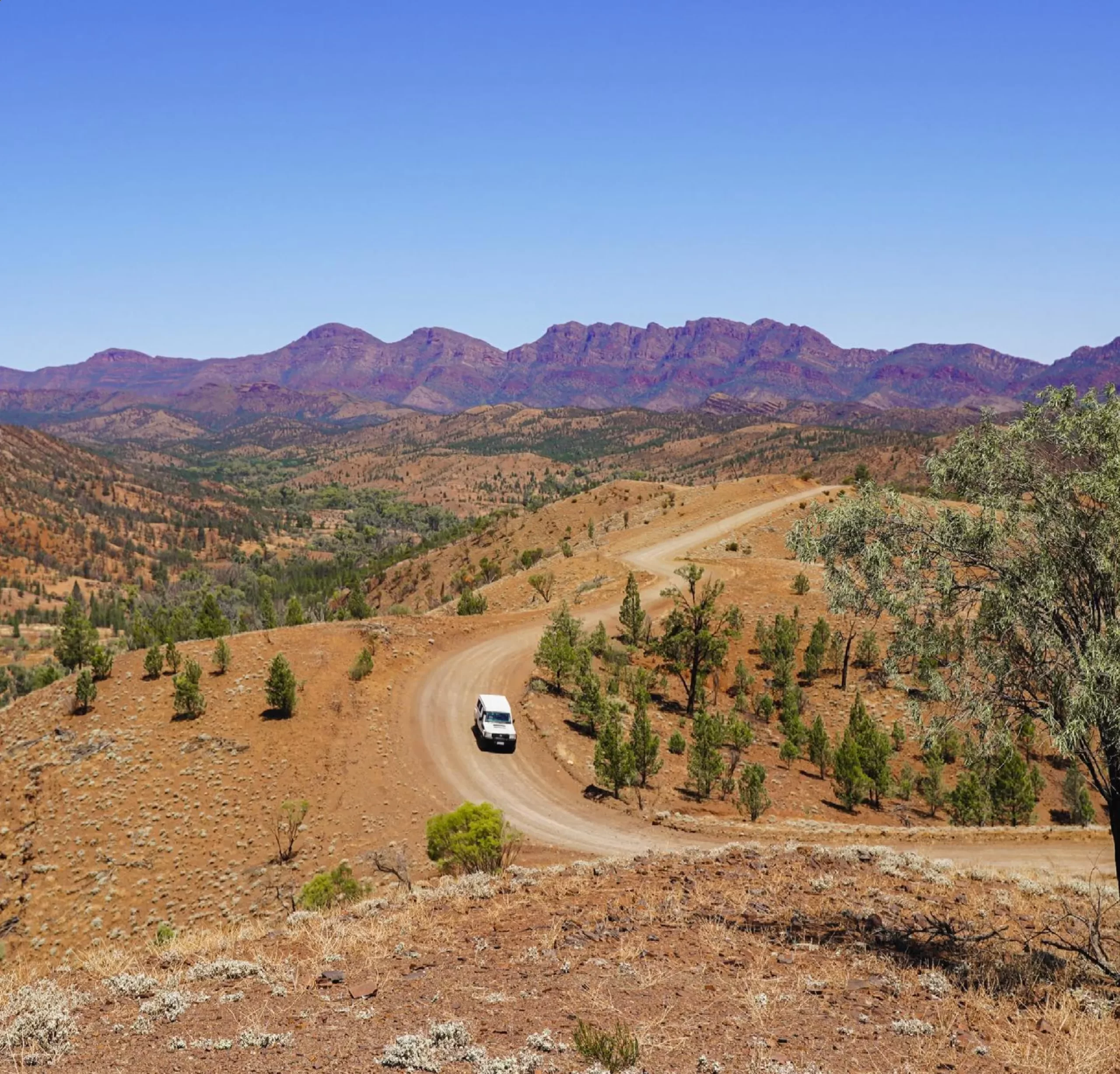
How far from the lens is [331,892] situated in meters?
18.9

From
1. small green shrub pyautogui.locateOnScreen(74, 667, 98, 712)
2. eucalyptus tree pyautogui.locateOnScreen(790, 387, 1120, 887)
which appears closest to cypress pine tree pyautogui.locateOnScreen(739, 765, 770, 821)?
eucalyptus tree pyautogui.locateOnScreen(790, 387, 1120, 887)

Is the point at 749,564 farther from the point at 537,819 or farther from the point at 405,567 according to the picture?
the point at 405,567

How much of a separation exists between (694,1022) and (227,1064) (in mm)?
5632

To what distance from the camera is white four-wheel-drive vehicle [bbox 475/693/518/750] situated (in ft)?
105

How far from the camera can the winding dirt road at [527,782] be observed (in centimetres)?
2314

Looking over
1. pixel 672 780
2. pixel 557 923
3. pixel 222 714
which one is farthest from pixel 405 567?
pixel 557 923

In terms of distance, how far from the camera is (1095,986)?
1095 centimetres

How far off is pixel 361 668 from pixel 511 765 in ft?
33.5

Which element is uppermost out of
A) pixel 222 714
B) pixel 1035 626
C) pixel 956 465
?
pixel 956 465

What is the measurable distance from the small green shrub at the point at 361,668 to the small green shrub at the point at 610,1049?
1173 inches

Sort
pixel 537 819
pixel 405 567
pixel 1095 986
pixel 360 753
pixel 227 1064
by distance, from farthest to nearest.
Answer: pixel 405 567
pixel 360 753
pixel 537 819
pixel 1095 986
pixel 227 1064

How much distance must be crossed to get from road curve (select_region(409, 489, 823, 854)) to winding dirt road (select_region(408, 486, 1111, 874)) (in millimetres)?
44

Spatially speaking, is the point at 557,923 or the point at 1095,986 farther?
the point at 557,923

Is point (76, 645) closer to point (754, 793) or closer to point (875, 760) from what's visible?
point (754, 793)
